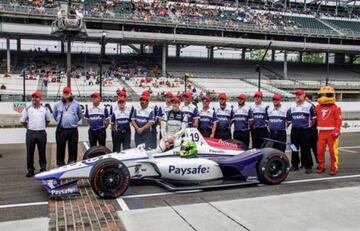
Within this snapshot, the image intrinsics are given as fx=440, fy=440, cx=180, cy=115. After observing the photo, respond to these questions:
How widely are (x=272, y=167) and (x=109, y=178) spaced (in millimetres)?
2985

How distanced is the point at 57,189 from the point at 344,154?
8.74 meters

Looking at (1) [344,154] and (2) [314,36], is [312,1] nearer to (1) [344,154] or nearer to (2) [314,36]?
(2) [314,36]

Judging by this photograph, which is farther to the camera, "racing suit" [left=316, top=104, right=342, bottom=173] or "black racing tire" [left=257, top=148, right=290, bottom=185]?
"racing suit" [left=316, top=104, right=342, bottom=173]

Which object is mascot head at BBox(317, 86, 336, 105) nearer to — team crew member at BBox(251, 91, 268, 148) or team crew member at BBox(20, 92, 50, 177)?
team crew member at BBox(251, 91, 268, 148)

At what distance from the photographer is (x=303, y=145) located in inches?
370

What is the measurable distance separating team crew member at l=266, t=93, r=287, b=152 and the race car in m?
1.32

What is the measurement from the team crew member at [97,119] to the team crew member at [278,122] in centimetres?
349

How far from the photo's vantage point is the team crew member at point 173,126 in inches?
307

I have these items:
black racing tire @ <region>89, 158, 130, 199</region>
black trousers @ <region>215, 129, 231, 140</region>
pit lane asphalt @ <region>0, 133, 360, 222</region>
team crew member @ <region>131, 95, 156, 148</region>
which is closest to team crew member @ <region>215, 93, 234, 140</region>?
black trousers @ <region>215, 129, 231, 140</region>

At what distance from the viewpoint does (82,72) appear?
35375 mm

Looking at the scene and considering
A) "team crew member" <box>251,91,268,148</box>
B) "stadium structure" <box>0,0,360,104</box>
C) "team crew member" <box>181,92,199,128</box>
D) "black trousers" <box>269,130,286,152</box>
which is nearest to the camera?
"black trousers" <box>269,130,286,152</box>

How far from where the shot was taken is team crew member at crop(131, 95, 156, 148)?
912 cm

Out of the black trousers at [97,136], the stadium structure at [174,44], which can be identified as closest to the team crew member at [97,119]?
the black trousers at [97,136]

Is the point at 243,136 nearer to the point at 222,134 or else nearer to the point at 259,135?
the point at 259,135
